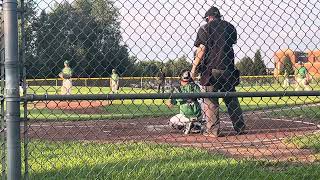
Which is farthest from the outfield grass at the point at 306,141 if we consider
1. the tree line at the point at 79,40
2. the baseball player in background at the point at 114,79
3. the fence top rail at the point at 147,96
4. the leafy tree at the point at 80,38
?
the leafy tree at the point at 80,38

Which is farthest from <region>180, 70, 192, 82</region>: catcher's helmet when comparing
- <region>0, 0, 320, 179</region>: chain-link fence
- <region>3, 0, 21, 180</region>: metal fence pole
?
<region>3, 0, 21, 180</region>: metal fence pole

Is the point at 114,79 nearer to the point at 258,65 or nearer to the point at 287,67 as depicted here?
the point at 258,65

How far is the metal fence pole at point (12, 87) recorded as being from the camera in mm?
3641

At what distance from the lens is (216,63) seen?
696 centimetres

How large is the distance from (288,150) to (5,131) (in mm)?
4578

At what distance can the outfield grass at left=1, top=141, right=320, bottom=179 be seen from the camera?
5.46 metres

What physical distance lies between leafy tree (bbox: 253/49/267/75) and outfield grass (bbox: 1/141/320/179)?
1.07 m

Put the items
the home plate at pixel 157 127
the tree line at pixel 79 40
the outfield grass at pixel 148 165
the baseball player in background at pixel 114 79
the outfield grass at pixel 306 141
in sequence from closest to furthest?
1. the tree line at pixel 79 40
2. the baseball player in background at pixel 114 79
3. the outfield grass at pixel 148 165
4. the outfield grass at pixel 306 141
5. the home plate at pixel 157 127

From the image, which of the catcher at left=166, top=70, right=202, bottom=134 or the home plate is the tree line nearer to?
the catcher at left=166, top=70, right=202, bottom=134

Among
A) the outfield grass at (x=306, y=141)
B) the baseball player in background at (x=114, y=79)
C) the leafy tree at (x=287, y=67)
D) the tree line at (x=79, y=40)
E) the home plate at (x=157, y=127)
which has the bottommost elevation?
the home plate at (x=157, y=127)

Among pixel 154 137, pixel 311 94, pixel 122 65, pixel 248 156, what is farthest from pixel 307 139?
pixel 122 65

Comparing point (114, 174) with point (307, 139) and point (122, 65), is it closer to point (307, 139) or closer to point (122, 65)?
point (122, 65)

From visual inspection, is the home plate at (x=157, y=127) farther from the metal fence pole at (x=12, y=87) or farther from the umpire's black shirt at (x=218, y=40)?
the metal fence pole at (x=12, y=87)

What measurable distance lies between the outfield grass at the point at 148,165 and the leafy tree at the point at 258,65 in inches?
42.1
